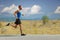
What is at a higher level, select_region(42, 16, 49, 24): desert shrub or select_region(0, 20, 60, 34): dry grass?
select_region(42, 16, 49, 24): desert shrub

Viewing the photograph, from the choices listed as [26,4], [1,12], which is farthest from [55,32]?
[1,12]

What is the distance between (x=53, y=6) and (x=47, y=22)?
0.92ft

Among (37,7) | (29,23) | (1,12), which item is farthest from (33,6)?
(1,12)

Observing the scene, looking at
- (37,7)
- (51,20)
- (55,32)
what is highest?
(37,7)

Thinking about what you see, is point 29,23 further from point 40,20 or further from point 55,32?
point 55,32

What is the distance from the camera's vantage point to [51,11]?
10.5 ft

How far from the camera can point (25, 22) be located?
3.21m

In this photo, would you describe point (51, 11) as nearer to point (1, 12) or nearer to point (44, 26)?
point (44, 26)

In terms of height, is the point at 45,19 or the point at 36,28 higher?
the point at 45,19

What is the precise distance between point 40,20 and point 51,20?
181 mm

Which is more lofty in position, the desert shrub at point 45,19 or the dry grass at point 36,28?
the desert shrub at point 45,19

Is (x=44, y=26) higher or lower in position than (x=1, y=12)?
lower

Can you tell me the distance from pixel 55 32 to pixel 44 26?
20 centimetres

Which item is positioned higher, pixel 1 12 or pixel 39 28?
pixel 1 12
